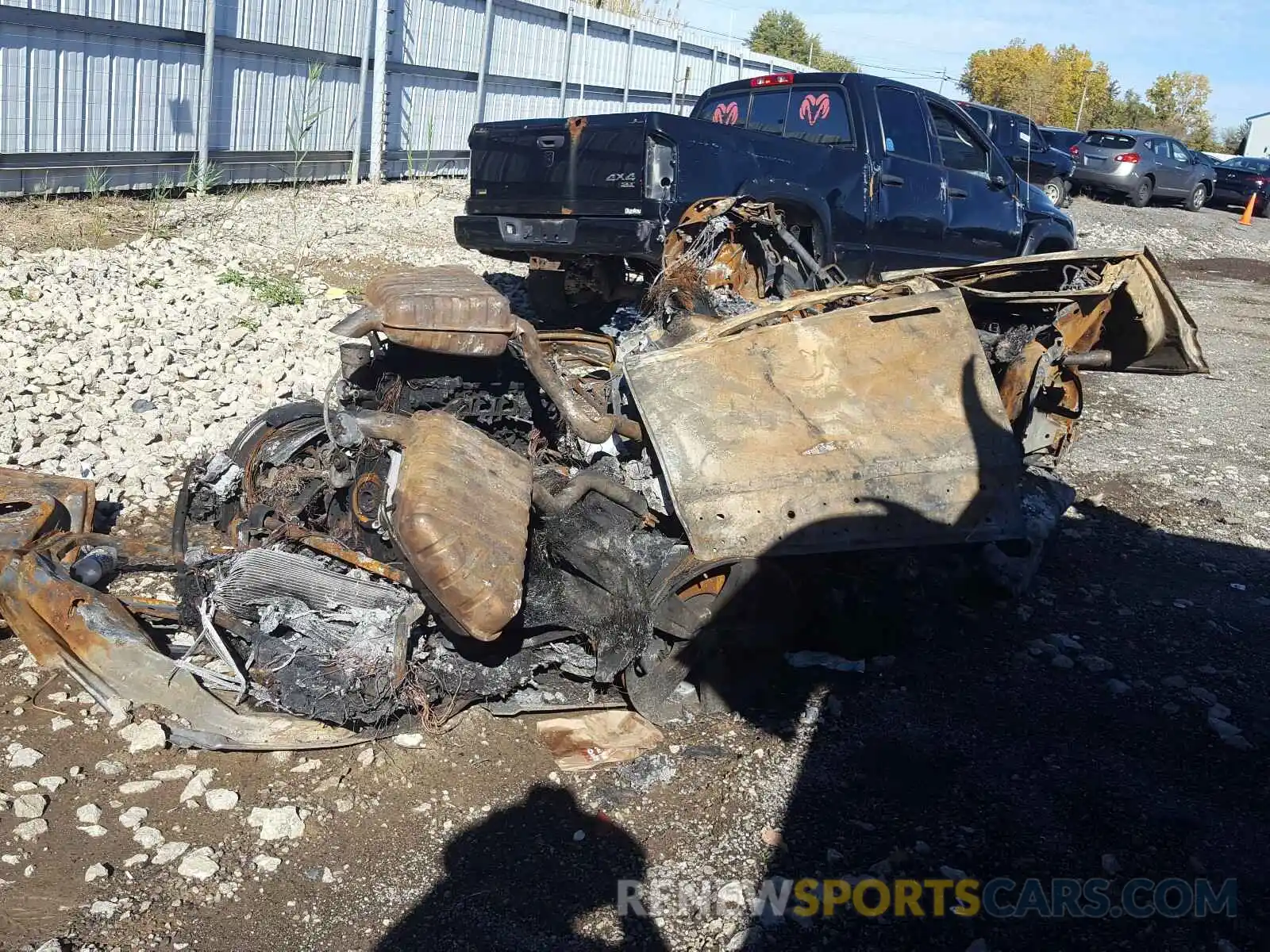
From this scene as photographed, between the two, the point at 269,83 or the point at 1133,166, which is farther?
the point at 1133,166

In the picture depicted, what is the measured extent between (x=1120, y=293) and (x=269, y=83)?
30.5 ft

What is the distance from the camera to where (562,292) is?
781 centimetres

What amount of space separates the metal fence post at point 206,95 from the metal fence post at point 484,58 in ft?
16.3

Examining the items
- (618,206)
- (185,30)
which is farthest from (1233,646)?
(185,30)

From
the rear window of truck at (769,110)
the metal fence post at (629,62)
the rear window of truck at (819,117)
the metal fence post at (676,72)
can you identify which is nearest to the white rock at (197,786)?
the rear window of truck at (819,117)

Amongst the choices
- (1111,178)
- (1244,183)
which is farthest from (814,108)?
(1244,183)

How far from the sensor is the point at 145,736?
11.1ft

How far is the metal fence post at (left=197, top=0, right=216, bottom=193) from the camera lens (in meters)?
9.76

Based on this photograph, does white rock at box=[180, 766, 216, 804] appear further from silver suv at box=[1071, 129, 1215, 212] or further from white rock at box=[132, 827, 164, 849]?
silver suv at box=[1071, 129, 1215, 212]

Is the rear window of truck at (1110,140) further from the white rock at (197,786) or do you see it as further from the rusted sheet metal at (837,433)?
the white rock at (197,786)

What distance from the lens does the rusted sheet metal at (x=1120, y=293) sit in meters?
4.53

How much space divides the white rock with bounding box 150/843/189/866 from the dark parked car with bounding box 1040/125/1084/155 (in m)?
22.0

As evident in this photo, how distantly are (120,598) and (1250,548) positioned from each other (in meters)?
5.87

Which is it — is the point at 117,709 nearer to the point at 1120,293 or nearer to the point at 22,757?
the point at 22,757
